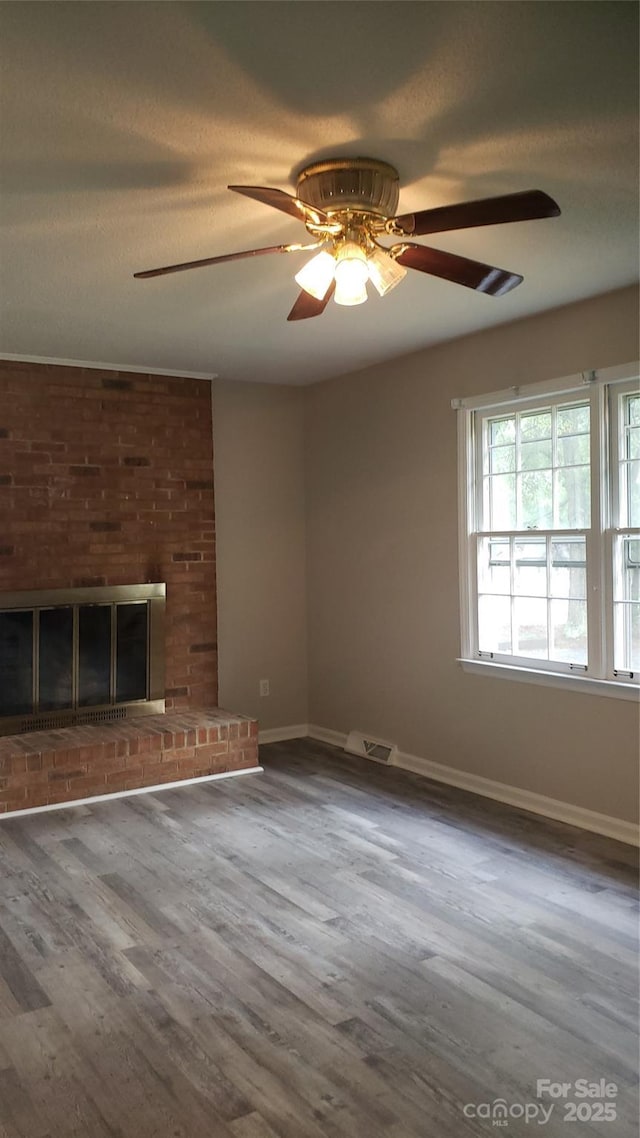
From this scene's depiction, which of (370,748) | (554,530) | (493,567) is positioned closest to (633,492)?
(554,530)

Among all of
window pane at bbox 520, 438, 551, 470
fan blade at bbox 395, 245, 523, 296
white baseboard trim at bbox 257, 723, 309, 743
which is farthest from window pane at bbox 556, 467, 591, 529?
white baseboard trim at bbox 257, 723, 309, 743

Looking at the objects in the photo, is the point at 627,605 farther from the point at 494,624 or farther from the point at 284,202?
the point at 284,202

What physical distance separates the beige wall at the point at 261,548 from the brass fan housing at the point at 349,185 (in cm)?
332

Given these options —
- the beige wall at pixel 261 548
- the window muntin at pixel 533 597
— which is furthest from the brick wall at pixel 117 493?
the window muntin at pixel 533 597

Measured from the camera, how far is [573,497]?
4.25 metres

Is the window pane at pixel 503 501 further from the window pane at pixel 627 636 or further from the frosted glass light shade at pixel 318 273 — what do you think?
the frosted glass light shade at pixel 318 273

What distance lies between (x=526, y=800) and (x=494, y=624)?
94 cm

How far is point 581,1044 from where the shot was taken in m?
2.43

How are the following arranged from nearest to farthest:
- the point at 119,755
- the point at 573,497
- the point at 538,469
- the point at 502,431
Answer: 1. the point at 573,497
2. the point at 538,469
3. the point at 502,431
4. the point at 119,755

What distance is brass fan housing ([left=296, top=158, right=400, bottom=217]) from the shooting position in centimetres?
251

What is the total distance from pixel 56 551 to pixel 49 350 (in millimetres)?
1159

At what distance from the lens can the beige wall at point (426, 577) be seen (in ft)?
13.5

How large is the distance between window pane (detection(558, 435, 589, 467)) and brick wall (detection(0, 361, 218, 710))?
2.41m

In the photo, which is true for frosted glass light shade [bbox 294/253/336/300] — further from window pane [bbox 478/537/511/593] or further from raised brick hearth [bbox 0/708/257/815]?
raised brick hearth [bbox 0/708/257/815]
